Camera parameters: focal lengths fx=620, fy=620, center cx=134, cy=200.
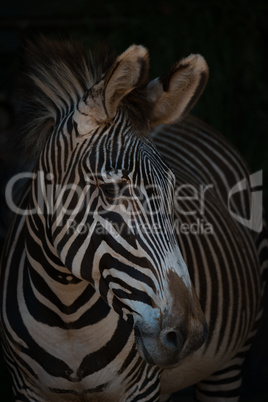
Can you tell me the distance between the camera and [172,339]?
8.63 feet

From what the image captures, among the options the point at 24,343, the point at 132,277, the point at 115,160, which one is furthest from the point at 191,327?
the point at 24,343

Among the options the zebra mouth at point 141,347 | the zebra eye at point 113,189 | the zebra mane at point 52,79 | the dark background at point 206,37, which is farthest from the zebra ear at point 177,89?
the dark background at point 206,37

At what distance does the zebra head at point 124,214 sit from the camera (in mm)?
2652

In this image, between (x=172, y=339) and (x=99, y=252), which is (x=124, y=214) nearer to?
(x=99, y=252)

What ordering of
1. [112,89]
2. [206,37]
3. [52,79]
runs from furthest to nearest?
[206,37] < [52,79] < [112,89]

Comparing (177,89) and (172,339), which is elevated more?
(177,89)

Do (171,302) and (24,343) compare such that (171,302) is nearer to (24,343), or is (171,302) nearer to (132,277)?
(132,277)

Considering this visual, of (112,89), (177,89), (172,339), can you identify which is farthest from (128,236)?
(177,89)

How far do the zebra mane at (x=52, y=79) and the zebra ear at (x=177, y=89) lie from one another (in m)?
0.29

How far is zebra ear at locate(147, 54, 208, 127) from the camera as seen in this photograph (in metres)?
3.08

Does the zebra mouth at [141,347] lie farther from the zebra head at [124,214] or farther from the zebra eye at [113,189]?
the zebra eye at [113,189]

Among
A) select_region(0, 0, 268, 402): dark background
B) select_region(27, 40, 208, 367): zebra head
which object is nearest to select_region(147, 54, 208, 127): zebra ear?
select_region(27, 40, 208, 367): zebra head

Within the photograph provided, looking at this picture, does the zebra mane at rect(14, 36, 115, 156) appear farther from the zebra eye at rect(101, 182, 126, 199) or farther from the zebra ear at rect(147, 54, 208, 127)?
the zebra eye at rect(101, 182, 126, 199)

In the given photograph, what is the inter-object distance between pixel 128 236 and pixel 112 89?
0.65 metres
